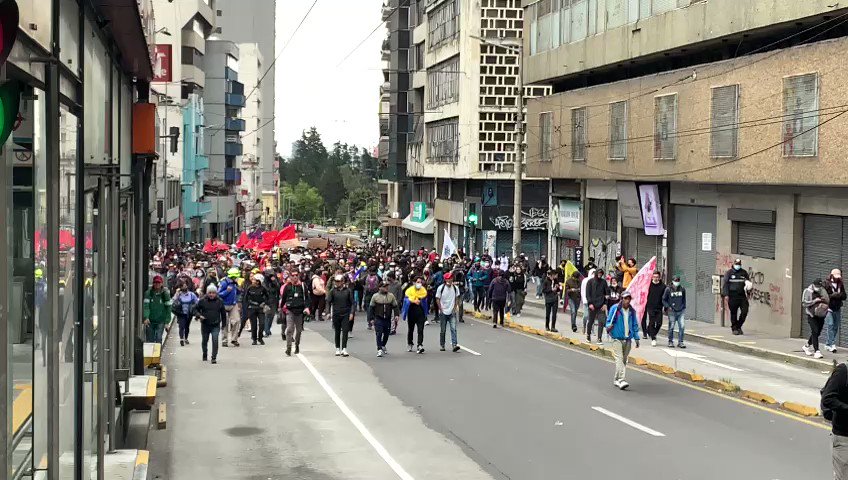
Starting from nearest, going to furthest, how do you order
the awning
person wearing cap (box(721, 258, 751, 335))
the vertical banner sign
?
person wearing cap (box(721, 258, 751, 335))
the vertical banner sign
the awning

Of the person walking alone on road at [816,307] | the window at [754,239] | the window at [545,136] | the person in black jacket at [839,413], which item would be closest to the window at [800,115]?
the window at [754,239]

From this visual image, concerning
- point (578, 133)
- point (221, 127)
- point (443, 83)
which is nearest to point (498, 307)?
point (578, 133)

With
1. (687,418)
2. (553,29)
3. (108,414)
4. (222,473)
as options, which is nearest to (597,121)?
(553,29)

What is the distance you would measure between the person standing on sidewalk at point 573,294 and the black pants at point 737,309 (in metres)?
3.88

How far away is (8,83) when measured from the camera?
4090 millimetres

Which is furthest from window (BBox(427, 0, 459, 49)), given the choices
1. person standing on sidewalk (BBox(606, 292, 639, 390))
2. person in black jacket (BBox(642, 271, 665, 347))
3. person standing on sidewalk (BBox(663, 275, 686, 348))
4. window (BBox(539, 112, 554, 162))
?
person standing on sidewalk (BBox(606, 292, 639, 390))

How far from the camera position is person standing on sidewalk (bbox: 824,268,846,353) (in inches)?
898

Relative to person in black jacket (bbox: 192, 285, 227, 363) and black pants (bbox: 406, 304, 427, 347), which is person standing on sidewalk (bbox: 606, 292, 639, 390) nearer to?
black pants (bbox: 406, 304, 427, 347)

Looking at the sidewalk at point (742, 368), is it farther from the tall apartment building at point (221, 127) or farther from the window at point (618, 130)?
the tall apartment building at point (221, 127)

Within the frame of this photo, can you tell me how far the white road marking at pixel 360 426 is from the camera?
42.5ft

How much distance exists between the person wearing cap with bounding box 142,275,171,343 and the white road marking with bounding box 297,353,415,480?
2.83 metres

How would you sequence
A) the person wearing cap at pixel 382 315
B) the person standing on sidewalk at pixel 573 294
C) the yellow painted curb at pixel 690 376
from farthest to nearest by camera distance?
the person standing on sidewalk at pixel 573 294
the person wearing cap at pixel 382 315
the yellow painted curb at pixel 690 376

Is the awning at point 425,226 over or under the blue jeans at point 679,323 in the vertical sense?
over

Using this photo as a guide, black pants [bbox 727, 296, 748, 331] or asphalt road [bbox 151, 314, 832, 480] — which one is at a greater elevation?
black pants [bbox 727, 296, 748, 331]
